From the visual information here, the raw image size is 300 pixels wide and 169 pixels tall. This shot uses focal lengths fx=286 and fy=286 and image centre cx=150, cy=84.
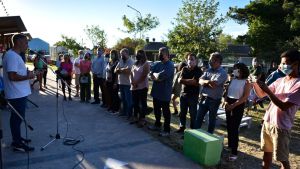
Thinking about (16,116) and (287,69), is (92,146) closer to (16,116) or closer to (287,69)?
(16,116)

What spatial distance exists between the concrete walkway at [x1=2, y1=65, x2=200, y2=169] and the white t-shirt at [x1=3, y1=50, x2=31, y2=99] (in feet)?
3.64

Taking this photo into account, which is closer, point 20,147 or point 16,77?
point 16,77

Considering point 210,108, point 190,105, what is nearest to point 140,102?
point 190,105

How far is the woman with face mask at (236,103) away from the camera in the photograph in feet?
17.1

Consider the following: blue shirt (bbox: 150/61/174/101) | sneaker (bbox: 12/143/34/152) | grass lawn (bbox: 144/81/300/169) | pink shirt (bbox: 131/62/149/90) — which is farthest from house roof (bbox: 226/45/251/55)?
sneaker (bbox: 12/143/34/152)

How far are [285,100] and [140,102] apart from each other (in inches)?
165

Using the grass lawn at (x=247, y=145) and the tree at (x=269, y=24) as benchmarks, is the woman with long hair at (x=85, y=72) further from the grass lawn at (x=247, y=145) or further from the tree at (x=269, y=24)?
the tree at (x=269, y=24)

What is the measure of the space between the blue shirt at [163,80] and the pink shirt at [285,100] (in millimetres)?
2694

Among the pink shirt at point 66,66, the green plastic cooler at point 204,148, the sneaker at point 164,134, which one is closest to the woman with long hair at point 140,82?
the sneaker at point 164,134

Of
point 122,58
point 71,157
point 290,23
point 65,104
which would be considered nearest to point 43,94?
point 65,104

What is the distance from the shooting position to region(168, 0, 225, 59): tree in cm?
2180

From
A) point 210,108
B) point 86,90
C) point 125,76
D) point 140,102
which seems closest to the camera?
point 210,108

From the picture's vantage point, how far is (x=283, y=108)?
3.48 meters

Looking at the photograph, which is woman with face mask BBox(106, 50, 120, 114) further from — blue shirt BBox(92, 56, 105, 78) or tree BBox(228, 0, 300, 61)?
tree BBox(228, 0, 300, 61)
